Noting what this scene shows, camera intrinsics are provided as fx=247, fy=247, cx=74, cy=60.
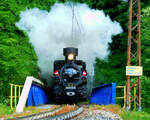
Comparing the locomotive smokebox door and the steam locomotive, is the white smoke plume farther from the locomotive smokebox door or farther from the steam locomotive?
the steam locomotive

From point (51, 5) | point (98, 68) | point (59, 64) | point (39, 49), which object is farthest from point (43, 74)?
point (51, 5)

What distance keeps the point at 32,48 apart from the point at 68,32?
4.97 meters

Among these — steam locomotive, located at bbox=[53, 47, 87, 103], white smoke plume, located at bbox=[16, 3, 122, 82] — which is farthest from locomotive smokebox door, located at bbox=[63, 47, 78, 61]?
white smoke plume, located at bbox=[16, 3, 122, 82]

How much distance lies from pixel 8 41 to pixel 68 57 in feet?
12.1

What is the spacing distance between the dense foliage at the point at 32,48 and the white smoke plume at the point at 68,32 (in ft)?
2.22

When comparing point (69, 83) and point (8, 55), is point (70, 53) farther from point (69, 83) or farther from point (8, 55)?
point (8, 55)

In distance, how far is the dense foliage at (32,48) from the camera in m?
13.2

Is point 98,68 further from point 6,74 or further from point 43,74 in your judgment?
point 6,74

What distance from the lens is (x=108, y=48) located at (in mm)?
24609

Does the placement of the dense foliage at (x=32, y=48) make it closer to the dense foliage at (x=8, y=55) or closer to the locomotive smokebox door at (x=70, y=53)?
the dense foliage at (x=8, y=55)

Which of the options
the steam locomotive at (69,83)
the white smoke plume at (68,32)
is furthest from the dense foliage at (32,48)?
the steam locomotive at (69,83)

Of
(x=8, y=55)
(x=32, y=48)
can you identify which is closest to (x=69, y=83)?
(x=8, y=55)

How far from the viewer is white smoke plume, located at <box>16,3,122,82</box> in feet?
77.6

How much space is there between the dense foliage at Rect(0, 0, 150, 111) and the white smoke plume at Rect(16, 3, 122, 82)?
0.68 metres
